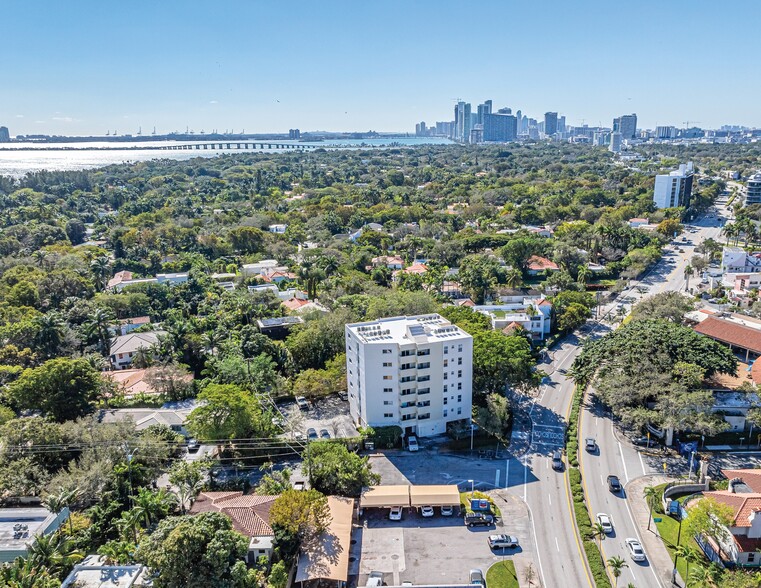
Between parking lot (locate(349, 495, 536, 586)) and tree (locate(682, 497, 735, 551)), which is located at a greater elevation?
tree (locate(682, 497, 735, 551))

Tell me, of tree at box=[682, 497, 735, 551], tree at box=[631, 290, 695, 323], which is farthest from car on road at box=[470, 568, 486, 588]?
tree at box=[631, 290, 695, 323]

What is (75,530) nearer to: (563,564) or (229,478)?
(229,478)

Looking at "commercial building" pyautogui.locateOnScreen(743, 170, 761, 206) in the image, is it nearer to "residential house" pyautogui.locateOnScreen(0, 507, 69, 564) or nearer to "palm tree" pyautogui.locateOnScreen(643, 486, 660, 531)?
"palm tree" pyautogui.locateOnScreen(643, 486, 660, 531)

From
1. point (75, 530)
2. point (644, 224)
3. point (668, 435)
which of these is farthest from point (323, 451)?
point (644, 224)

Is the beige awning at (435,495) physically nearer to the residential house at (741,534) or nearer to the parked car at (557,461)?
the parked car at (557,461)

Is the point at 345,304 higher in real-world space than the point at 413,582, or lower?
higher

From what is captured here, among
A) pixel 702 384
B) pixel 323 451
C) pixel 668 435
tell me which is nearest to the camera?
pixel 323 451

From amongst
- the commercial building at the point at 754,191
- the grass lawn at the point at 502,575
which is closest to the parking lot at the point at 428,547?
the grass lawn at the point at 502,575

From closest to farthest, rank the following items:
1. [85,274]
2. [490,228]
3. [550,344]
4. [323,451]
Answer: [323,451] < [550,344] < [85,274] < [490,228]
